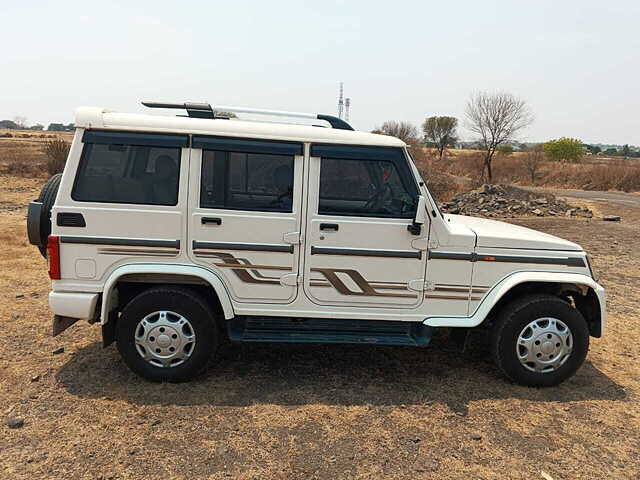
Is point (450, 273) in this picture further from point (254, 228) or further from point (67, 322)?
point (67, 322)

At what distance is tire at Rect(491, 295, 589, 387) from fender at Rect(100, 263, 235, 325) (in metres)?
2.40

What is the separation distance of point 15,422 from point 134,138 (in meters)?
2.30

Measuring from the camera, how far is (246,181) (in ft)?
13.3

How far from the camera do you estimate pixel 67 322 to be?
13.8 feet

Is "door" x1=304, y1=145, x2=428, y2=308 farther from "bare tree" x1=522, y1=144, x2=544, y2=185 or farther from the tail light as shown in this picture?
"bare tree" x1=522, y1=144, x2=544, y2=185

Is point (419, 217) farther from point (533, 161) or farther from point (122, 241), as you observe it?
point (533, 161)

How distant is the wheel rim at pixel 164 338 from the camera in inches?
162

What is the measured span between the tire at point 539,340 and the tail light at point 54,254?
3745mm

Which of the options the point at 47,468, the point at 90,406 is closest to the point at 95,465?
the point at 47,468

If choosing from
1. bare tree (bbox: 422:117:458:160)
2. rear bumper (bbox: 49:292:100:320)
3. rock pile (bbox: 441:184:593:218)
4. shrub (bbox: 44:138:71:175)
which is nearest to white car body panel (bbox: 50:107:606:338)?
rear bumper (bbox: 49:292:100:320)

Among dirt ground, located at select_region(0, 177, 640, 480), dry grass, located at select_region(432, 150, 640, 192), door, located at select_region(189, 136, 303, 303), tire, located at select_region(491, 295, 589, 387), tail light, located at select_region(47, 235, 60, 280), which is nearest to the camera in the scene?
dirt ground, located at select_region(0, 177, 640, 480)

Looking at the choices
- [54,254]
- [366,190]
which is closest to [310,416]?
[366,190]

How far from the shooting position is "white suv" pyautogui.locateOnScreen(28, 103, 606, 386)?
3975 mm

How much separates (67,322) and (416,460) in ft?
10.0
